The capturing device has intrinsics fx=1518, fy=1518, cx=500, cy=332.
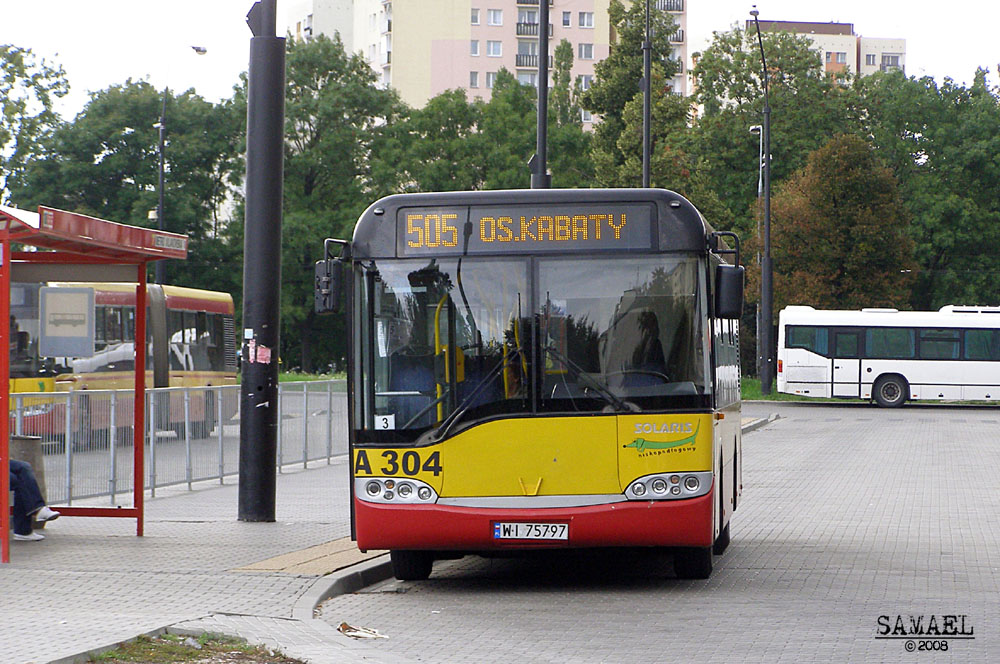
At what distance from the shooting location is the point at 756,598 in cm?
952

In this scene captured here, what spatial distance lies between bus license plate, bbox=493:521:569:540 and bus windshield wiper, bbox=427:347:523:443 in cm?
68

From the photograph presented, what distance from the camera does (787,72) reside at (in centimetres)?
7088

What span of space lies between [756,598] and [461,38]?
313 ft

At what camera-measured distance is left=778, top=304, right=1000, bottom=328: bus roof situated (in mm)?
44906

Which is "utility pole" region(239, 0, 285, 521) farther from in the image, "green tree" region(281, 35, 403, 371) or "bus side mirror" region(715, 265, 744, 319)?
"green tree" region(281, 35, 403, 371)

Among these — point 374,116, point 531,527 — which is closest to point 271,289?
point 531,527

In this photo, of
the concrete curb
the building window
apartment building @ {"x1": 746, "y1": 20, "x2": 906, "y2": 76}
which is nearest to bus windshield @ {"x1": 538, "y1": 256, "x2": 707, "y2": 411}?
the concrete curb

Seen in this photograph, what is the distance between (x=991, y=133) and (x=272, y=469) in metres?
62.9

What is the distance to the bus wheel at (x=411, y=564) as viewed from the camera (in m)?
10.4

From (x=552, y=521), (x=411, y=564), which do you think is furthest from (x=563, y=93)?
(x=552, y=521)

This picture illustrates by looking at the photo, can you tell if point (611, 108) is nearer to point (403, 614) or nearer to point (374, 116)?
point (374, 116)

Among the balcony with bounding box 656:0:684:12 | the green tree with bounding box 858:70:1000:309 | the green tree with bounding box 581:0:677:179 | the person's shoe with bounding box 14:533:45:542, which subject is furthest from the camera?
the balcony with bounding box 656:0:684:12

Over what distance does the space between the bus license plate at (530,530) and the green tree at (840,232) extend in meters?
48.9

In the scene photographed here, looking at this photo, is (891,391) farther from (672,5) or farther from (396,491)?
(672,5)
